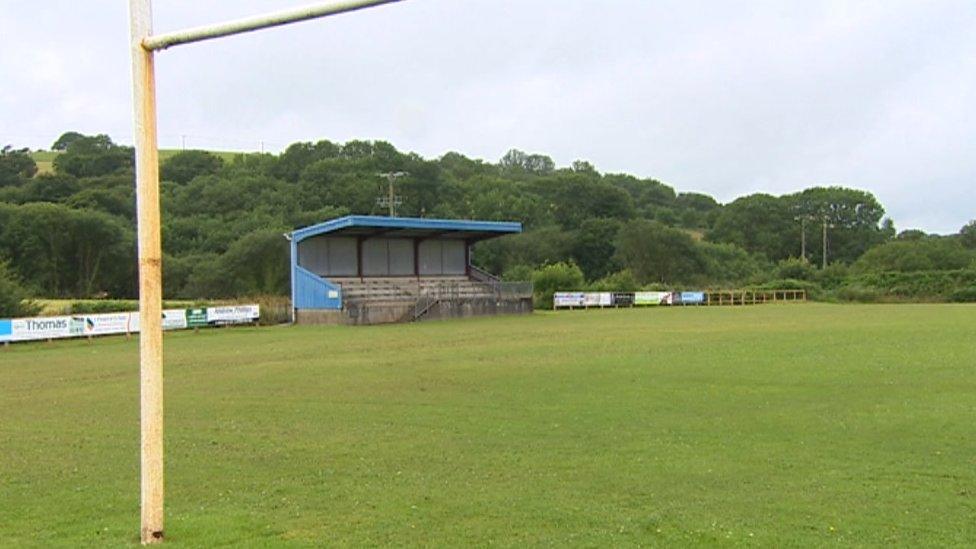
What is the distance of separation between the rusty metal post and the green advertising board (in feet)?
125

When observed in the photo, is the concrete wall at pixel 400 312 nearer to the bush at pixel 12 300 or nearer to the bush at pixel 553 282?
the bush at pixel 553 282

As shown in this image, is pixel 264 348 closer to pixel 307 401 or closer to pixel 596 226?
pixel 307 401

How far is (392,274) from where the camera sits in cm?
5303

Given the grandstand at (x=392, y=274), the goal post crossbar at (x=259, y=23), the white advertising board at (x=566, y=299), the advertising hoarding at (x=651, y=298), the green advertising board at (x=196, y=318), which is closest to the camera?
the goal post crossbar at (x=259, y=23)

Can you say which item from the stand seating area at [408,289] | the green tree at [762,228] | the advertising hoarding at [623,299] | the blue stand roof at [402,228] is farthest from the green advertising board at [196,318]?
the green tree at [762,228]

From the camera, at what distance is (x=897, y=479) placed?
27.9 ft

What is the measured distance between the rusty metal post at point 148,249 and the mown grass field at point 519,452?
943 millimetres

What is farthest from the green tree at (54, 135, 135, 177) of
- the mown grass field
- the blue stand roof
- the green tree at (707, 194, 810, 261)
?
the mown grass field

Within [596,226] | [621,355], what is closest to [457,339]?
[621,355]

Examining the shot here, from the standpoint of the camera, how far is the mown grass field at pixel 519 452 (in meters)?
7.02

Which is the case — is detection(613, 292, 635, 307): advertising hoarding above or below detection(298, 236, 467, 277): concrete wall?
below

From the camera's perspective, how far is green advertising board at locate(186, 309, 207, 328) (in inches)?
1661

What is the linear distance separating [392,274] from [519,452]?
4332cm

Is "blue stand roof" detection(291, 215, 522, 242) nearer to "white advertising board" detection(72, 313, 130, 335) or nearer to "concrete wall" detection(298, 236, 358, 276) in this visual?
"concrete wall" detection(298, 236, 358, 276)
